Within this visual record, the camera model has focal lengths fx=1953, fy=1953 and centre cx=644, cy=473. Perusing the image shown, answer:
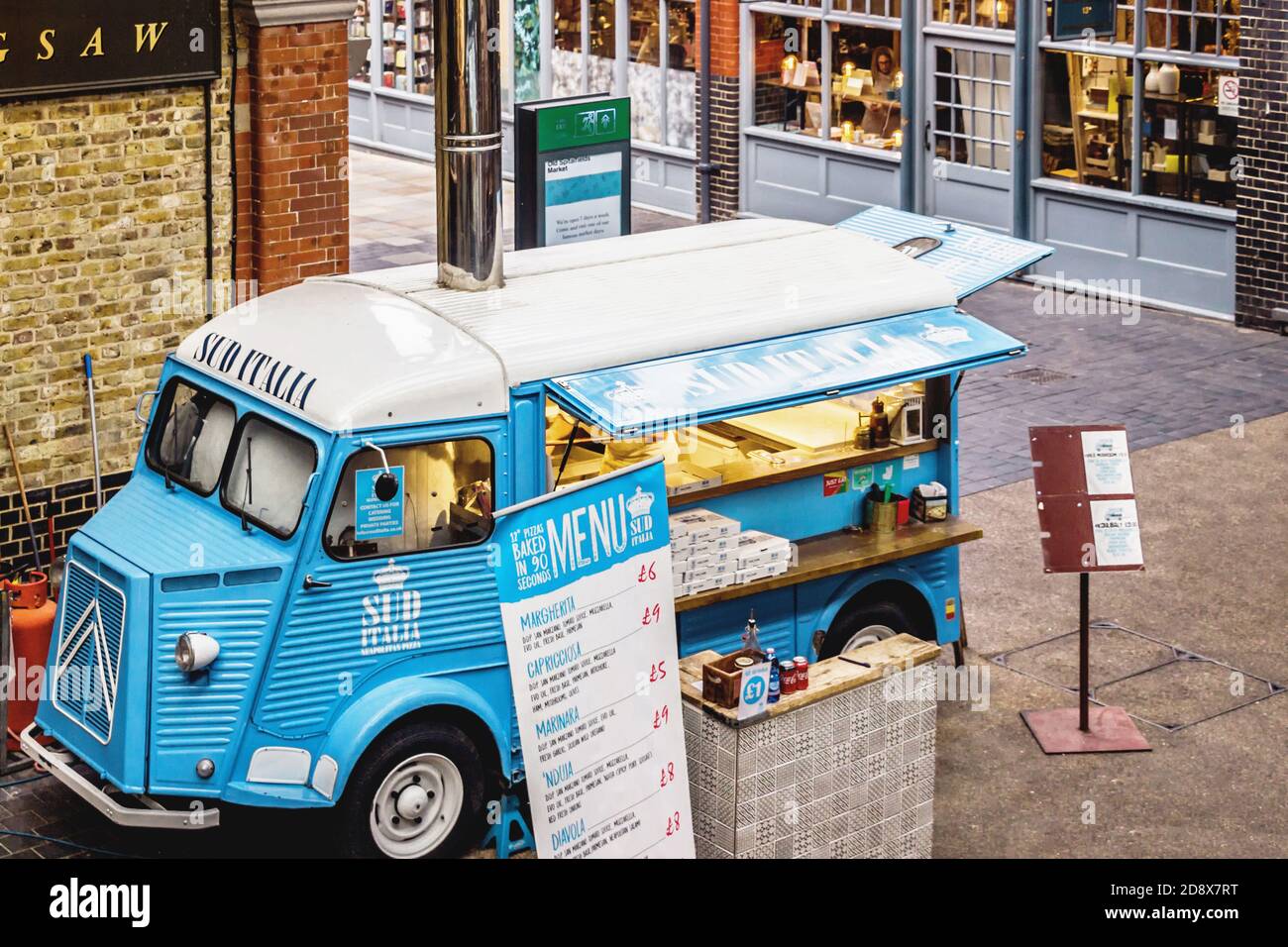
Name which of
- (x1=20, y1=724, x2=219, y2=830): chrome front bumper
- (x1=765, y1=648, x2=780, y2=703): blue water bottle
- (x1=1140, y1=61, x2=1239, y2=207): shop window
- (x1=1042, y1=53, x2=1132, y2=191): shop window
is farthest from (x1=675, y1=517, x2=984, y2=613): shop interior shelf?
(x1=1042, y1=53, x2=1132, y2=191): shop window

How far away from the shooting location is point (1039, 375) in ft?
54.9

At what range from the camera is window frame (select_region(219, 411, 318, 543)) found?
27.4 feet

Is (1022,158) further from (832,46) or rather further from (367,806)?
(367,806)

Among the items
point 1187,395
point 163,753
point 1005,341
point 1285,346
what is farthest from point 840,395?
point 1285,346

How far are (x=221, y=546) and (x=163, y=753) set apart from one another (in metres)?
0.92

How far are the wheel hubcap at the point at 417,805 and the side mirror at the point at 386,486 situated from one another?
1165 millimetres

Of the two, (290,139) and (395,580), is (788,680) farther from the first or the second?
(290,139)

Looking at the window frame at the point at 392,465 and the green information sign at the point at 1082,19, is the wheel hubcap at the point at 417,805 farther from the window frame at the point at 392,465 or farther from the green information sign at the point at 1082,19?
the green information sign at the point at 1082,19

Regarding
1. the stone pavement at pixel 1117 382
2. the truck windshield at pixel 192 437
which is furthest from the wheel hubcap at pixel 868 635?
the stone pavement at pixel 1117 382

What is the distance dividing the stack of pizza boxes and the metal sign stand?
148cm

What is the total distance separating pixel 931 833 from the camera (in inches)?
357

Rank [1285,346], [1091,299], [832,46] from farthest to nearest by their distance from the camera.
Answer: [832,46]
[1091,299]
[1285,346]

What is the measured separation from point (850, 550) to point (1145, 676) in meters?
2.12

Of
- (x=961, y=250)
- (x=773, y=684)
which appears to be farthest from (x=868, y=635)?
(x=961, y=250)
